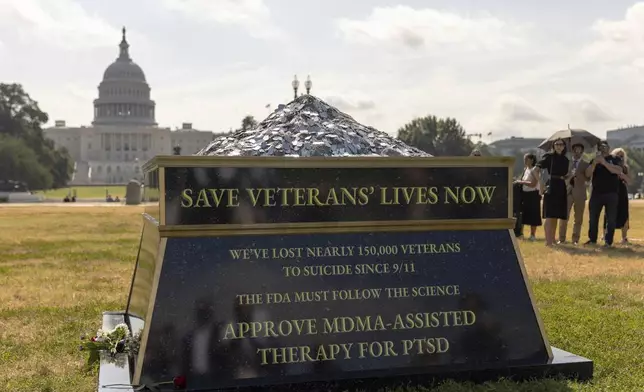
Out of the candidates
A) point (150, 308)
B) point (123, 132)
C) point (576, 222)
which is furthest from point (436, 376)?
point (123, 132)

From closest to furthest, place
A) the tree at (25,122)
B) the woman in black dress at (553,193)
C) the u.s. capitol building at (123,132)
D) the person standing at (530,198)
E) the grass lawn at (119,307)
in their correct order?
the grass lawn at (119,307) < the woman in black dress at (553,193) < the person standing at (530,198) < the tree at (25,122) < the u.s. capitol building at (123,132)

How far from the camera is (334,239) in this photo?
5.13 metres

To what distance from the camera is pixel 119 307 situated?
8531mm

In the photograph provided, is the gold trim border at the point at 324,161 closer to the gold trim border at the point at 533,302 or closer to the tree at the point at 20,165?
the gold trim border at the point at 533,302

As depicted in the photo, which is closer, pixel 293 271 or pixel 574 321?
pixel 293 271

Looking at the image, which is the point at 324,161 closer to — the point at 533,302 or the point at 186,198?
the point at 186,198

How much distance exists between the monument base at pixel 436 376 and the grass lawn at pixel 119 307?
0.12m

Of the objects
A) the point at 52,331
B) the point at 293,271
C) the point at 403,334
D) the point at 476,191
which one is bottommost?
the point at 52,331

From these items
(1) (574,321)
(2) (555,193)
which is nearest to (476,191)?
(1) (574,321)

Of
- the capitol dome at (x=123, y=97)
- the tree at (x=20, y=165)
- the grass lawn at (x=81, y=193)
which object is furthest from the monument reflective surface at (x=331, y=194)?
the capitol dome at (x=123, y=97)

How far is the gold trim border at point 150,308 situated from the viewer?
186 inches

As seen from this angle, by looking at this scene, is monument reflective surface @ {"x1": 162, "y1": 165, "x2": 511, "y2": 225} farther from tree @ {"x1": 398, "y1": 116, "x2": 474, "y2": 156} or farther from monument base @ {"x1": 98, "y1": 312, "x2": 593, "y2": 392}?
tree @ {"x1": 398, "y1": 116, "x2": 474, "y2": 156}

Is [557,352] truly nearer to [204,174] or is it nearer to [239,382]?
[239,382]

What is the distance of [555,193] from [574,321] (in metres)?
7.74
